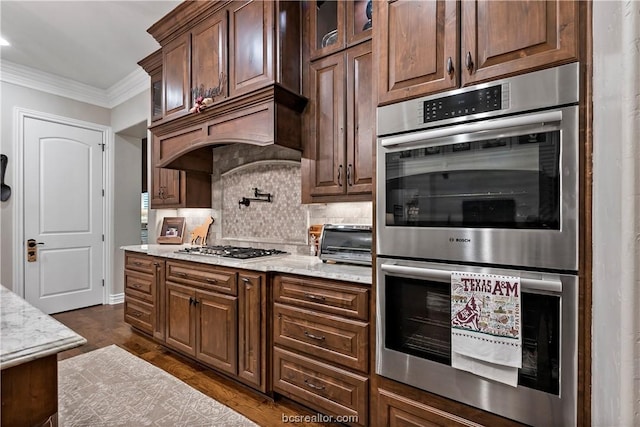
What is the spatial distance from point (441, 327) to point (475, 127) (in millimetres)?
871

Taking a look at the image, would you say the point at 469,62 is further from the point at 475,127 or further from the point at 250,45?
the point at 250,45

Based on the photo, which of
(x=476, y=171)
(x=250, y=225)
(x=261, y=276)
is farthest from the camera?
(x=250, y=225)

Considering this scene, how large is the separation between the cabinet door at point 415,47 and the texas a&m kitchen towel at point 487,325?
0.85m

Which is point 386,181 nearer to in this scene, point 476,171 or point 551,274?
point 476,171

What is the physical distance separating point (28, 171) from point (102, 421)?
3372mm

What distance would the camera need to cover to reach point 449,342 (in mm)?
1399

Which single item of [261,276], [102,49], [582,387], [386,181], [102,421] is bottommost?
[102,421]

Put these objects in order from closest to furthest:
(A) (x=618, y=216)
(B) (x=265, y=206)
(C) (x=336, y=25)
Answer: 1. (A) (x=618, y=216)
2. (C) (x=336, y=25)
3. (B) (x=265, y=206)

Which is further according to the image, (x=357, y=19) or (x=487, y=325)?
(x=357, y=19)

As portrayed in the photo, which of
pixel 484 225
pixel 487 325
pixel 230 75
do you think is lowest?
pixel 487 325

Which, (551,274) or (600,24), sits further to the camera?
(551,274)

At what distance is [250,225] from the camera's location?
122 inches

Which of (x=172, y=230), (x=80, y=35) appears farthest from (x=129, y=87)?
(x=172, y=230)

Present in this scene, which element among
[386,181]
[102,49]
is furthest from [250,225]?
A: [102,49]
